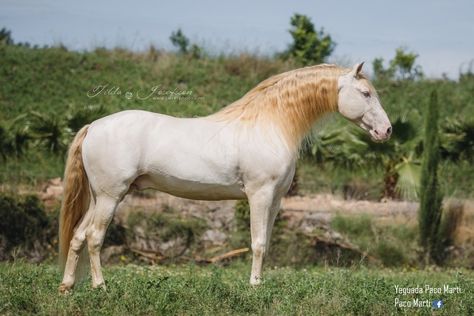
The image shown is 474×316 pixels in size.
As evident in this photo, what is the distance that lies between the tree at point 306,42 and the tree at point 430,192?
47.8 ft

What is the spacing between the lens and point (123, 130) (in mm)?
6672

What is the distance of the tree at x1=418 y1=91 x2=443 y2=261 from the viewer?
13734 mm

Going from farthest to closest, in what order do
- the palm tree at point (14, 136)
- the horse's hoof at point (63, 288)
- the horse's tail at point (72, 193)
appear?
the palm tree at point (14, 136) < the horse's tail at point (72, 193) < the horse's hoof at point (63, 288)

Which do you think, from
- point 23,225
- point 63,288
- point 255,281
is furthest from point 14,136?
point 255,281

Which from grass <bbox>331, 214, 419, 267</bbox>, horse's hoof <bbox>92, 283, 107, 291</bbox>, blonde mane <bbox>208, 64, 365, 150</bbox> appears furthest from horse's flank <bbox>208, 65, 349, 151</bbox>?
grass <bbox>331, 214, 419, 267</bbox>

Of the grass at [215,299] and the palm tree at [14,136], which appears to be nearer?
the grass at [215,299]

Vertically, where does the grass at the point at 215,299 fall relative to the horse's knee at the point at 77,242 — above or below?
below

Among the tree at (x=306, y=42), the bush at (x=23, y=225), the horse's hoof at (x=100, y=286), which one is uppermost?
the tree at (x=306, y=42)

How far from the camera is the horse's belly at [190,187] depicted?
671 cm

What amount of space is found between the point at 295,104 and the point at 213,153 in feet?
3.31

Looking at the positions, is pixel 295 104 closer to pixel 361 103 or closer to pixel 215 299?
pixel 361 103

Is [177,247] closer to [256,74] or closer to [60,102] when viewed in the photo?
[60,102]
